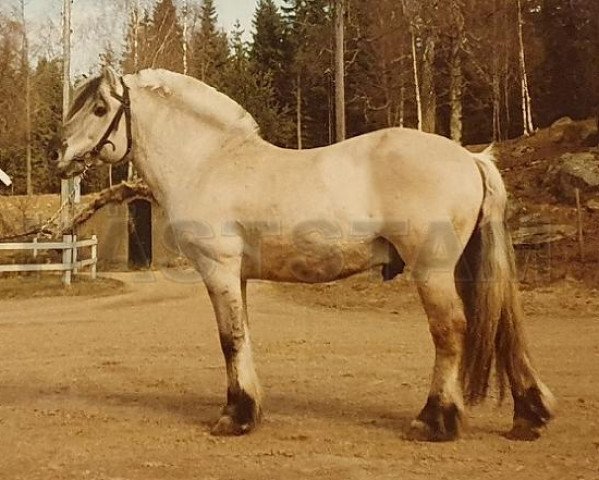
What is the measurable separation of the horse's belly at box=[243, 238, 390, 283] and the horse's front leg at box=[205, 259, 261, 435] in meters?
0.17

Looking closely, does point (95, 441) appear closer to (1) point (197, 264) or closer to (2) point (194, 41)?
(1) point (197, 264)

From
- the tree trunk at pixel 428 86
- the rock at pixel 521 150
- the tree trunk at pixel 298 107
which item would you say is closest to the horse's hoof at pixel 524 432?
the tree trunk at pixel 428 86

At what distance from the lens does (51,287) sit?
605 inches

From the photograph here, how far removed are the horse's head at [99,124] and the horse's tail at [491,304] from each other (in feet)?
8.16

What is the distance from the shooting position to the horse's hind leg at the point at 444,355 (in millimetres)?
4633

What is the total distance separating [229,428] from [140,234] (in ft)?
60.0

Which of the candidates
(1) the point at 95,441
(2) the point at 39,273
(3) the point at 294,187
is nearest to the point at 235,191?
(3) the point at 294,187

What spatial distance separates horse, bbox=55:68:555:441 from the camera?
15.3 ft

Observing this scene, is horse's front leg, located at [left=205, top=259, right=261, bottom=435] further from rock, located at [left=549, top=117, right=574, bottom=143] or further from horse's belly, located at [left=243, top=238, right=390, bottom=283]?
rock, located at [left=549, top=117, right=574, bottom=143]

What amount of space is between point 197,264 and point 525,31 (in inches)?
1129

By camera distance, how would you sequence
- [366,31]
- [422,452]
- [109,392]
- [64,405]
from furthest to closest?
[366,31] < [109,392] < [64,405] < [422,452]

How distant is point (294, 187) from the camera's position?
190 inches

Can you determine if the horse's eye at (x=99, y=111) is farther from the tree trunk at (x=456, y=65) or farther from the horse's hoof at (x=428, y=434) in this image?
the tree trunk at (x=456, y=65)

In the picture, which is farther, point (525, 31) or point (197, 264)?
Answer: point (525, 31)
